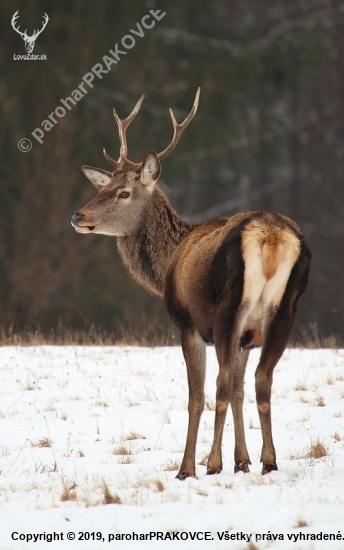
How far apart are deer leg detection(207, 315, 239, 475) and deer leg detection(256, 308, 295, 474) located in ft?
0.62

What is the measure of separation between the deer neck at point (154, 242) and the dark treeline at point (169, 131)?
1205 centimetres

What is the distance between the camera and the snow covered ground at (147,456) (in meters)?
5.70

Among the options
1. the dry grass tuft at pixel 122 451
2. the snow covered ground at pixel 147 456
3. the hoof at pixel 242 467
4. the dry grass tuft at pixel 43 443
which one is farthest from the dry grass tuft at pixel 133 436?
the hoof at pixel 242 467

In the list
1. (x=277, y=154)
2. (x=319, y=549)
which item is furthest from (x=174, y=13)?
(x=319, y=549)

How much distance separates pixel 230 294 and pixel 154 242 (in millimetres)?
1841

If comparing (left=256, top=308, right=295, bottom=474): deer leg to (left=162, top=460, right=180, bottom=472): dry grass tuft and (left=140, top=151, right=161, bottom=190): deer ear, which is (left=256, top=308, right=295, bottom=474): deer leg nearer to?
(left=162, top=460, right=180, bottom=472): dry grass tuft

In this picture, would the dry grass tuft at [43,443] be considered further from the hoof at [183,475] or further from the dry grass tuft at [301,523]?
the dry grass tuft at [301,523]

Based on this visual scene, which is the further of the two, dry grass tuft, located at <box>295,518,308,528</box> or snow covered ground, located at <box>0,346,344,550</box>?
snow covered ground, located at <box>0,346,344,550</box>

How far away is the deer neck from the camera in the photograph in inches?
326

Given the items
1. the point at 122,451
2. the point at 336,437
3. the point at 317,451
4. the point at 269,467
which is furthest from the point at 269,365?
the point at 122,451

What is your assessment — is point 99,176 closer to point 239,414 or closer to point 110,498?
point 239,414

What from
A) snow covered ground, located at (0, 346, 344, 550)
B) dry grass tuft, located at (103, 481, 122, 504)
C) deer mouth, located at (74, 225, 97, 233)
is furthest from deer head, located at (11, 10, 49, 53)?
dry grass tuft, located at (103, 481, 122, 504)

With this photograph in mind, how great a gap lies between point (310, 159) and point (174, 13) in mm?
6616

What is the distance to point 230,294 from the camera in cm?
662
